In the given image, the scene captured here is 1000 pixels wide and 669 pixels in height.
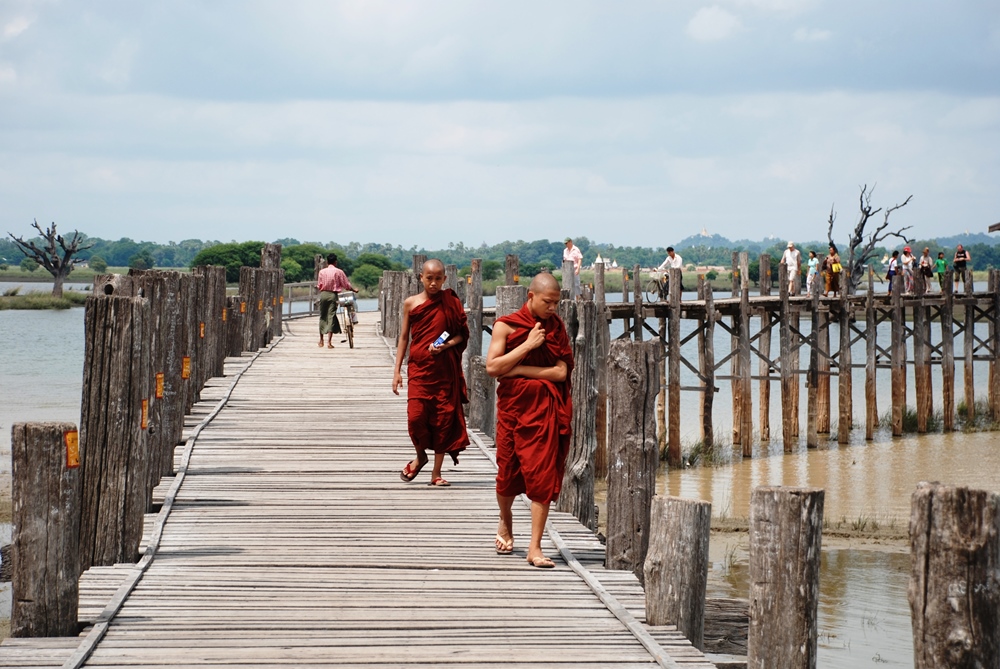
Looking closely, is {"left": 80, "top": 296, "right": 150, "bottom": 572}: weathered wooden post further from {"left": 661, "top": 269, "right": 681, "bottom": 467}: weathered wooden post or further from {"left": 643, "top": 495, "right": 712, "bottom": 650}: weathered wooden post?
{"left": 661, "top": 269, "right": 681, "bottom": 467}: weathered wooden post

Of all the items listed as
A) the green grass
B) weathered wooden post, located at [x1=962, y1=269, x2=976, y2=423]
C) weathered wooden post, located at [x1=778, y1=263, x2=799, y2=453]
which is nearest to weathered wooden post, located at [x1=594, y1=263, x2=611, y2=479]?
weathered wooden post, located at [x1=778, y1=263, x2=799, y2=453]

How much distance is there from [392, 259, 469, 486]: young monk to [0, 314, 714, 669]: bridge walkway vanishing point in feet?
1.15

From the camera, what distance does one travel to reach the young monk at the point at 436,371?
324 inches

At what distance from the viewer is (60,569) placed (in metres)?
5.08

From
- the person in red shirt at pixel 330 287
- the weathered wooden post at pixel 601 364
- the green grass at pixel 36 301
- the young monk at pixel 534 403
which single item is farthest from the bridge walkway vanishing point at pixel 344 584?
the green grass at pixel 36 301

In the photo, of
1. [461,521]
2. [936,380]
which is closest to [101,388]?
[461,521]

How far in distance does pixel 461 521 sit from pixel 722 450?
50.9 ft

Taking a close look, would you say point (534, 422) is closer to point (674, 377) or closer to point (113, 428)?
point (113, 428)

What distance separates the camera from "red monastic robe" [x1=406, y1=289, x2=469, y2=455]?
8.23 meters

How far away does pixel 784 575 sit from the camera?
4.73m

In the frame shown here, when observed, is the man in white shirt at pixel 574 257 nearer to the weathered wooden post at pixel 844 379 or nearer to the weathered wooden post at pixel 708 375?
the weathered wooden post at pixel 708 375

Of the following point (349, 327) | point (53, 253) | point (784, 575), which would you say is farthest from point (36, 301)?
point (784, 575)

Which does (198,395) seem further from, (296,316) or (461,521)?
(296,316)

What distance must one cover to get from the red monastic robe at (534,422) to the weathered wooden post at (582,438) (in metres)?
1.15
